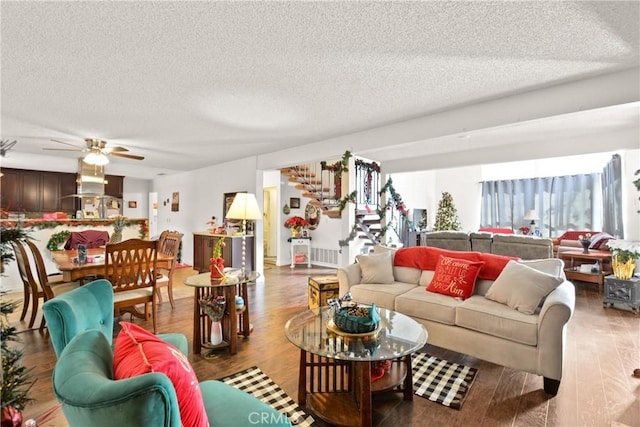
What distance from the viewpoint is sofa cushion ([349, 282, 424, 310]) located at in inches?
128

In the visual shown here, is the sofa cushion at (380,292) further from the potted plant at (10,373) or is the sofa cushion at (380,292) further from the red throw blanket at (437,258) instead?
the potted plant at (10,373)

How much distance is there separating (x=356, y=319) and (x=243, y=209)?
184cm

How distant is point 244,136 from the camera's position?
459 centimetres

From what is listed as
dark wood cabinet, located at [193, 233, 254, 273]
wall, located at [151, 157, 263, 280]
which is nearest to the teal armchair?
dark wood cabinet, located at [193, 233, 254, 273]

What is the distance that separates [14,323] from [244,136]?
11.7ft

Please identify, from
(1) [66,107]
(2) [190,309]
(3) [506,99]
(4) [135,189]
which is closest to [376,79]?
(3) [506,99]

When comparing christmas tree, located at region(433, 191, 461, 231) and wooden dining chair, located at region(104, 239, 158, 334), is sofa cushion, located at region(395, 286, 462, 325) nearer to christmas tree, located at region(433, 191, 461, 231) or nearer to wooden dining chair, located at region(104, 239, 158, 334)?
wooden dining chair, located at region(104, 239, 158, 334)

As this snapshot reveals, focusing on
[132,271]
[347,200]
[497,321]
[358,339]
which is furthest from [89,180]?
[497,321]

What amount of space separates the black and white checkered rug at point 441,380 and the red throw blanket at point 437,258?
3.28ft

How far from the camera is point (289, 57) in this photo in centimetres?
229

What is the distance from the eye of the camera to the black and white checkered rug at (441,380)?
219 cm

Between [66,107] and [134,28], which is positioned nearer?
[134,28]

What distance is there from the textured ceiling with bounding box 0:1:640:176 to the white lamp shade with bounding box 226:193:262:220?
1.00 meters

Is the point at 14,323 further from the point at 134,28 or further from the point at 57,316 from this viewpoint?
the point at 134,28
